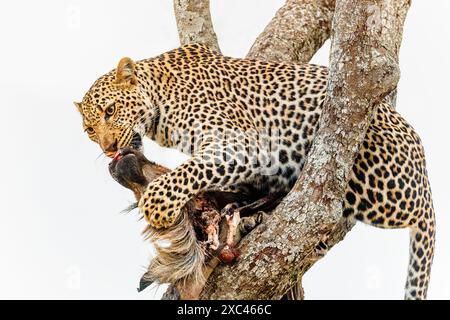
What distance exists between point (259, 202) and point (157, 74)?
2.22 metres

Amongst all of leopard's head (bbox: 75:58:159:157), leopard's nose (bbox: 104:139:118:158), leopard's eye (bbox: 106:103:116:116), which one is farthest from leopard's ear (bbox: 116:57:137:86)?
leopard's nose (bbox: 104:139:118:158)

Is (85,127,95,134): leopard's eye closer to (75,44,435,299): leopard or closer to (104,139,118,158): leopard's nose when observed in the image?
(75,44,435,299): leopard

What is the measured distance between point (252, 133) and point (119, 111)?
5.34 feet

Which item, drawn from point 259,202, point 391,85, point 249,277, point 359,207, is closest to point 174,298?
point 249,277

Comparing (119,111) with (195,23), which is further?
(195,23)

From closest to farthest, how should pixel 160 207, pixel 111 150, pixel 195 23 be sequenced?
pixel 160 207, pixel 111 150, pixel 195 23

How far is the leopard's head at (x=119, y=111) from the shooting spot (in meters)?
10.4

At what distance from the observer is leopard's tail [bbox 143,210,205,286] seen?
29.8 feet

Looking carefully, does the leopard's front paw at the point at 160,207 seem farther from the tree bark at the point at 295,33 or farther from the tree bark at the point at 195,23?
the tree bark at the point at 195,23

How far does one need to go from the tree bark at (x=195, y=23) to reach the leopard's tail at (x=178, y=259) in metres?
4.76

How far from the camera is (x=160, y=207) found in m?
9.37

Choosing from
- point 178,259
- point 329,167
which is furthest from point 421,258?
point 178,259

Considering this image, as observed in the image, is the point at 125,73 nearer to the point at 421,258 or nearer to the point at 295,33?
the point at 295,33

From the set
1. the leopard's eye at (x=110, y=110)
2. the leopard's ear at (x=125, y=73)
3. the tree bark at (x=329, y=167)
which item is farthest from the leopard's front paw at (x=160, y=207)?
the leopard's ear at (x=125, y=73)
